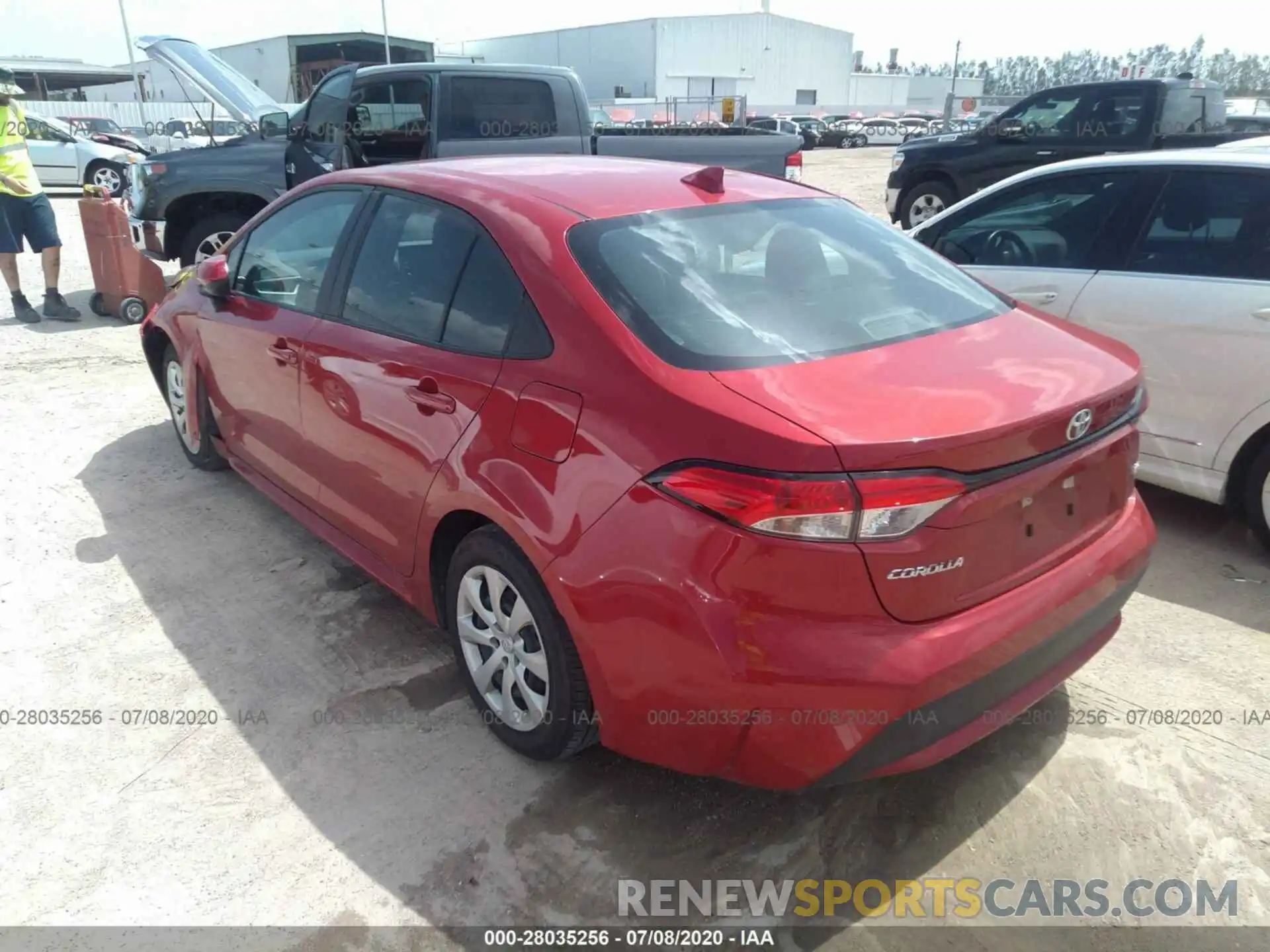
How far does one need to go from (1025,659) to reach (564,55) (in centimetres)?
7543

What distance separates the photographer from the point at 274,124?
927 centimetres

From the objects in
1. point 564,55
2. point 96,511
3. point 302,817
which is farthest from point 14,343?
point 564,55

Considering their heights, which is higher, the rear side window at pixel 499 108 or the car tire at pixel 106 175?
the rear side window at pixel 499 108

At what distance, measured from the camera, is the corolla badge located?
1971 millimetres

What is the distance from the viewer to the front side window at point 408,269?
9.28 ft

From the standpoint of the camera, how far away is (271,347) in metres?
3.63

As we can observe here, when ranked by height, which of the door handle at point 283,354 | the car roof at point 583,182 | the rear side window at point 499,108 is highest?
the rear side window at point 499,108

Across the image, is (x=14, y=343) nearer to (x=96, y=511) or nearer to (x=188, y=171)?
(x=188, y=171)

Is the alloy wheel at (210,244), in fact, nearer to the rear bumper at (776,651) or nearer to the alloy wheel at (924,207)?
the rear bumper at (776,651)

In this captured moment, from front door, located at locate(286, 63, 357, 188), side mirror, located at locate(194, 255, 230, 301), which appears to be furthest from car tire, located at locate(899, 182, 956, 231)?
side mirror, located at locate(194, 255, 230, 301)

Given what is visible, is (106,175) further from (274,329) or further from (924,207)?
(274,329)

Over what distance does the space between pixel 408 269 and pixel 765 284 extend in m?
1.21

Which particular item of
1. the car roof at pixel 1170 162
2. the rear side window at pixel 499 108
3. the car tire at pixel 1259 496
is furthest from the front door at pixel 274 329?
the rear side window at pixel 499 108

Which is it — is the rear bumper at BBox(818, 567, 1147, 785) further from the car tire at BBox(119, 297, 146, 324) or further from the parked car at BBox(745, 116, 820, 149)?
the parked car at BBox(745, 116, 820, 149)
